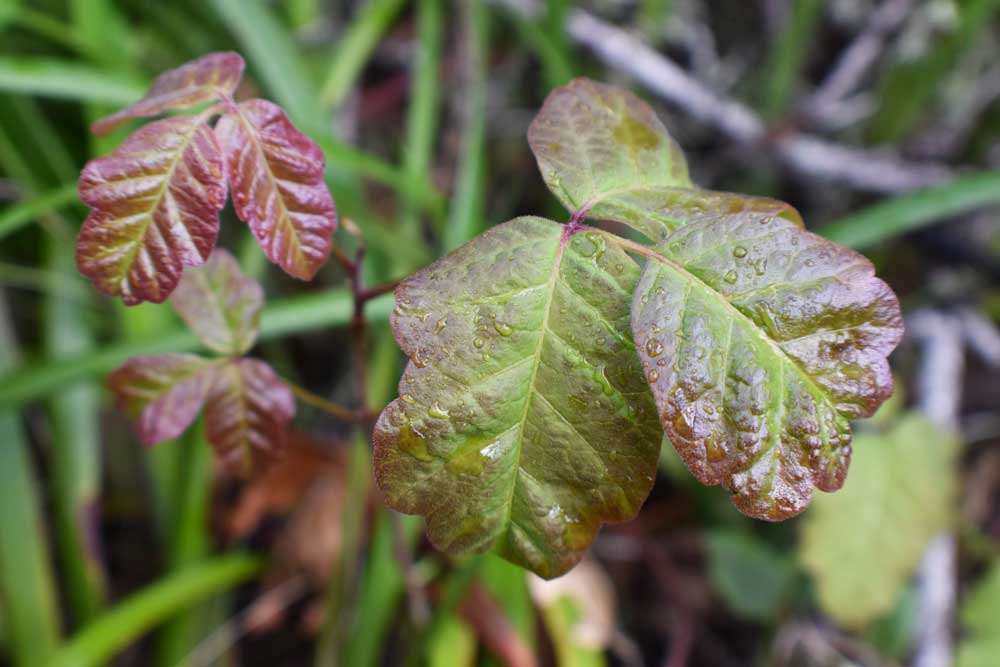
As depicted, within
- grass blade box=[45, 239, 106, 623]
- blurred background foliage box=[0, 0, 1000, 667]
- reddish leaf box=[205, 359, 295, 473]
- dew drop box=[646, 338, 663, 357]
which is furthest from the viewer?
grass blade box=[45, 239, 106, 623]

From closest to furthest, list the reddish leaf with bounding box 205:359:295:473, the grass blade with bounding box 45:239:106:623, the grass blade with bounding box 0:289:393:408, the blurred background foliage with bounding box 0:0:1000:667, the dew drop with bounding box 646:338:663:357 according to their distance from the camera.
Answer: the dew drop with bounding box 646:338:663:357, the reddish leaf with bounding box 205:359:295:473, the grass blade with bounding box 0:289:393:408, the blurred background foliage with bounding box 0:0:1000:667, the grass blade with bounding box 45:239:106:623

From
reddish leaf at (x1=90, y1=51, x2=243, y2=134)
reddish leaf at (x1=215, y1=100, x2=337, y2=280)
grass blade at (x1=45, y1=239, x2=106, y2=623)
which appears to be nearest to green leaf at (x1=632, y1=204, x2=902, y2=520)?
reddish leaf at (x1=215, y1=100, x2=337, y2=280)

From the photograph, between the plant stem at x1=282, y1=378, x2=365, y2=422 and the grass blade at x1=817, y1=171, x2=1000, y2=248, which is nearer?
the plant stem at x1=282, y1=378, x2=365, y2=422

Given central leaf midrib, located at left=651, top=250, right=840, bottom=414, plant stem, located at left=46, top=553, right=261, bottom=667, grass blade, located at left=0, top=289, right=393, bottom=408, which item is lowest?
plant stem, located at left=46, top=553, right=261, bottom=667

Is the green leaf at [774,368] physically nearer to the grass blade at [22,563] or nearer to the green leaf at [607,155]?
the green leaf at [607,155]

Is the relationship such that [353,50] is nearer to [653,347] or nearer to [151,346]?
[151,346]

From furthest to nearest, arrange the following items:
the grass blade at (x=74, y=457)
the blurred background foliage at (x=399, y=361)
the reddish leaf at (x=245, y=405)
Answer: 1. the grass blade at (x=74, y=457)
2. the blurred background foliage at (x=399, y=361)
3. the reddish leaf at (x=245, y=405)

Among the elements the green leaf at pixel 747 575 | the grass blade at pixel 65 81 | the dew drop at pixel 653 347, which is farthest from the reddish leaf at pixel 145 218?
the green leaf at pixel 747 575

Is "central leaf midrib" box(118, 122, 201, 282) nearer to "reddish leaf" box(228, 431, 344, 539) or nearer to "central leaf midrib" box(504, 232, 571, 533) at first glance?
"central leaf midrib" box(504, 232, 571, 533)

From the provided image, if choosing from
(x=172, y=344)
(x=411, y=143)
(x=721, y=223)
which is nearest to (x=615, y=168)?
(x=721, y=223)
